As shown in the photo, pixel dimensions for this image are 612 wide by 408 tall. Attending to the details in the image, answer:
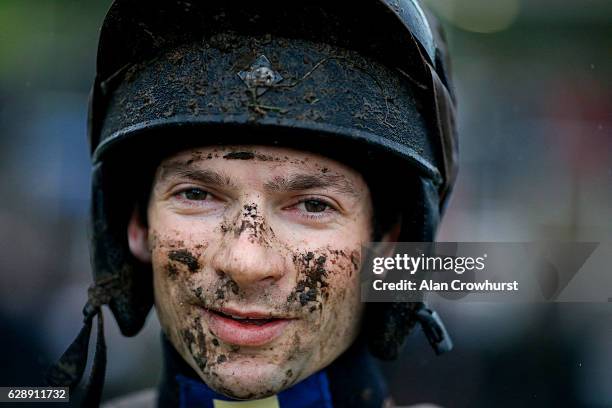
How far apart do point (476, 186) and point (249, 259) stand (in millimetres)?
4620

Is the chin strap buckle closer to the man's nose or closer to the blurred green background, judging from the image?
the man's nose

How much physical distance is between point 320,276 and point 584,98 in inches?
182

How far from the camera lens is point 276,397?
226 cm

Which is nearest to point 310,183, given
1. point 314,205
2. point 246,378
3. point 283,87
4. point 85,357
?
point 314,205

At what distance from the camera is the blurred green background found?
4977 mm

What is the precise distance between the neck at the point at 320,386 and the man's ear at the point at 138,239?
1.00ft

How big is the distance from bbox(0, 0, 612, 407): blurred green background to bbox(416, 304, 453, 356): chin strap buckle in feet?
5.38

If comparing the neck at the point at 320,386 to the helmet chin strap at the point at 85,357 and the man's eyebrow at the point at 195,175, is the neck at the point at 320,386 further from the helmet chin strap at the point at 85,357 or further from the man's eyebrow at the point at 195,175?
the man's eyebrow at the point at 195,175

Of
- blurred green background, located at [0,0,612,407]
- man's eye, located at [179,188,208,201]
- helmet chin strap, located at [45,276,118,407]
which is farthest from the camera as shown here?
blurred green background, located at [0,0,612,407]

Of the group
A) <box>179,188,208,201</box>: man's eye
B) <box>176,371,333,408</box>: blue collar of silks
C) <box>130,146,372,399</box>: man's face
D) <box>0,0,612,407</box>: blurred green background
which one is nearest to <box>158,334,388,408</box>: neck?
<box>176,371,333,408</box>: blue collar of silks

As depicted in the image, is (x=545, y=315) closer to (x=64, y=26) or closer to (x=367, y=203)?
(x=367, y=203)

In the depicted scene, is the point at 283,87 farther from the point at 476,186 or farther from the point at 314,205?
Answer: the point at 476,186

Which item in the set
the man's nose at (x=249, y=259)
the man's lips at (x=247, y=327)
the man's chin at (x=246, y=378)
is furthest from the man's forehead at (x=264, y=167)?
the man's chin at (x=246, y=378)

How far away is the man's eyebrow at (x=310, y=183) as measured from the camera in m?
2.06
